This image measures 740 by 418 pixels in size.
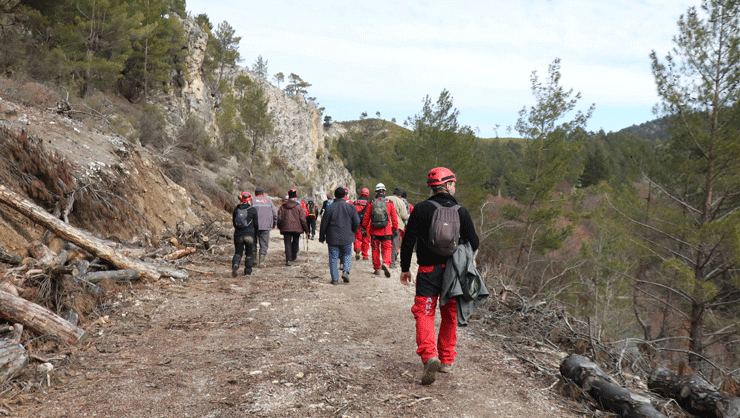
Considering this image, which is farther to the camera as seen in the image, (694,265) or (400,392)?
(694,265)

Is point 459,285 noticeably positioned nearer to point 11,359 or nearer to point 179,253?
point 11,359

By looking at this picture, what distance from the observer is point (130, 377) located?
3.64m

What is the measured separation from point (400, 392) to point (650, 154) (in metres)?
13.1

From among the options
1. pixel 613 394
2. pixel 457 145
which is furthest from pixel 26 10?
pixel 613 394

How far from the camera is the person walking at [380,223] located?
8.75 meters

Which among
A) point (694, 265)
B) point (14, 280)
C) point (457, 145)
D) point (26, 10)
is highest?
point (26, 10)

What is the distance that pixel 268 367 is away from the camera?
3896mm

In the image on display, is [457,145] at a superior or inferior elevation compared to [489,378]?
superior

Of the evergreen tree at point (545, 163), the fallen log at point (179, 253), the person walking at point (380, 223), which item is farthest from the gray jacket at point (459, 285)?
the evergreen tree at point (545, 163)

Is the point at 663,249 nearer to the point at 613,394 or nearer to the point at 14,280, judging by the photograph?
the point at 613,394

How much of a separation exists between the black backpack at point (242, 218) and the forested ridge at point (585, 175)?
5109 millimetres

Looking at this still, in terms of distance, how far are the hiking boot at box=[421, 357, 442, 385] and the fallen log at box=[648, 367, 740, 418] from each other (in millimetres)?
2178

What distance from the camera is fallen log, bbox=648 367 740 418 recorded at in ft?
10.9

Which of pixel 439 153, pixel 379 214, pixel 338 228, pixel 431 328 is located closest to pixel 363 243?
pixel 379 214
